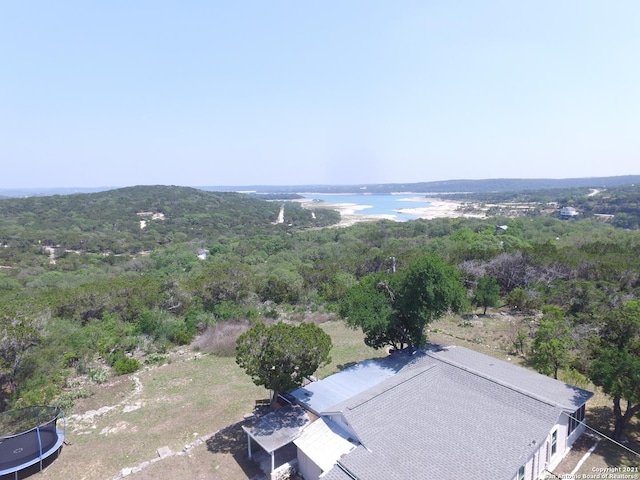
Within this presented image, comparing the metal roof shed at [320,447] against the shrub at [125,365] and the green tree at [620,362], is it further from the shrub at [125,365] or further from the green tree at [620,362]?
the shrub at [125,365]

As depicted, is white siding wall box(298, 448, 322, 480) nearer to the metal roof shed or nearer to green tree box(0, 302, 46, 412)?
the metal roof shed

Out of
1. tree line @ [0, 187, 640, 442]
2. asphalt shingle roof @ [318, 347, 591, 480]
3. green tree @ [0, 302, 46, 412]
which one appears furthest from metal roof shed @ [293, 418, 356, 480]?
green tree @ [0, 302, 46, 412]

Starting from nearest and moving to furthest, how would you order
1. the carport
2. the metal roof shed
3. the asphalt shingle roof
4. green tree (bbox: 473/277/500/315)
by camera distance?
the asphalt shingle roof < the metal roof shed < the carport < green tree (bbox: 473/277/500/315)

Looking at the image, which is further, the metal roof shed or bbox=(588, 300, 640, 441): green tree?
bbox=(588, 300, 640, 441): green tree

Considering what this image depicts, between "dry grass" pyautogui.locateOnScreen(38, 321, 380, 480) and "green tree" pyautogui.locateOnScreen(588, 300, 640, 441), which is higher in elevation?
"green tree" pyautogui.locateOnScreen(588, 300, 640, 441)

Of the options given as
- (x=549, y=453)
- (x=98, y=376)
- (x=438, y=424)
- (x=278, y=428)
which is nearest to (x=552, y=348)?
(x=549, y=453)

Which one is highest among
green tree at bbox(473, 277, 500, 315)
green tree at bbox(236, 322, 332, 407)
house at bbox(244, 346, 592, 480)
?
green tree at bbox(236, 322, 332, 407)

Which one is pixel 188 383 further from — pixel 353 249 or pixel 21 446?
pixel 353 249

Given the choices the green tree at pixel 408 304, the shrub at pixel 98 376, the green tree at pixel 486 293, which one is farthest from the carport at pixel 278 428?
the green tree at pixel 486 293
